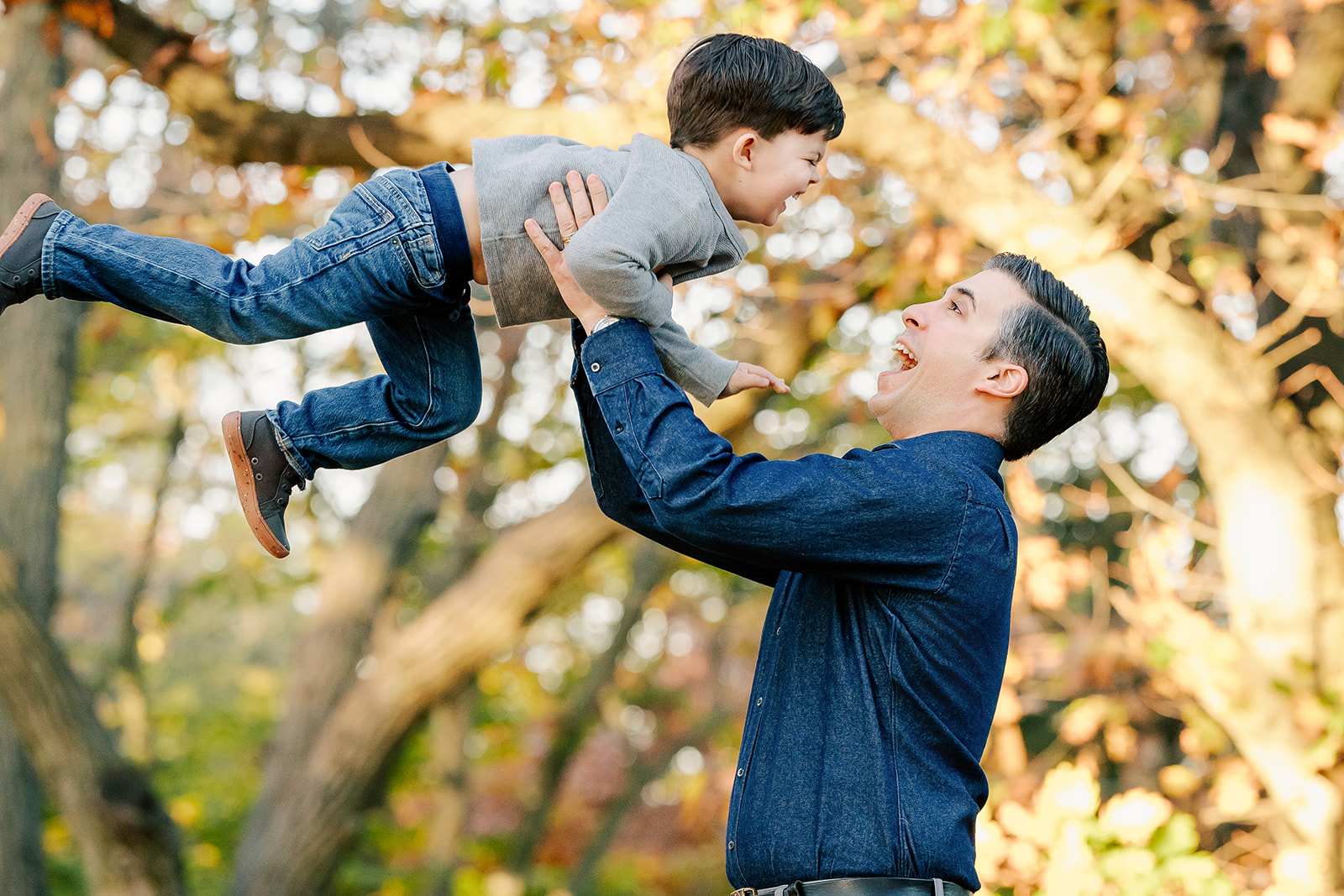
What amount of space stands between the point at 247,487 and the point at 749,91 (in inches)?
46.4

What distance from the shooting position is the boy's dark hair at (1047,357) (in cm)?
203

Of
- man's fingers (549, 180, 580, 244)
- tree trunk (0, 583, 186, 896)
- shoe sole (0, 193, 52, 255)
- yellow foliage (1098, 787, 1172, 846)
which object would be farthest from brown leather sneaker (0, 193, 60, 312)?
yellow foliage (1098, 787, 1172, 846)

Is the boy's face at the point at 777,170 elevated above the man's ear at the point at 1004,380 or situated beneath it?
elevated above

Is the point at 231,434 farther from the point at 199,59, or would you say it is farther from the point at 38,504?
the point at 38,504

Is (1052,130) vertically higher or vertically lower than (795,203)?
higher

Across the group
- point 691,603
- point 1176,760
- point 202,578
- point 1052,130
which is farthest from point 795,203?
point 691,603

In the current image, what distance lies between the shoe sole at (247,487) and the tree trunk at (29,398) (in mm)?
3296

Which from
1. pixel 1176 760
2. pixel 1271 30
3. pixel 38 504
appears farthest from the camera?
pixel 1176 760

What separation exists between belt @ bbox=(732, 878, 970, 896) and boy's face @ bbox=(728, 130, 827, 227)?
111 centimetres

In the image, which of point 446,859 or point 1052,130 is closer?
point 1052,130

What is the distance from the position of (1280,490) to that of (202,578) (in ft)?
30.5

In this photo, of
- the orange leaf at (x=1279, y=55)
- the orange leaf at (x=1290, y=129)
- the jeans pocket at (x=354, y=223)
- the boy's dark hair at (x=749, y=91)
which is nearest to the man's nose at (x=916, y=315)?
the boy's dark hair at (x=749, y=91)

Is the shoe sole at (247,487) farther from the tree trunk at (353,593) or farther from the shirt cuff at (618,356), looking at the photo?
the tree trunk at (353,593)

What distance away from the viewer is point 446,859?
9.89m
